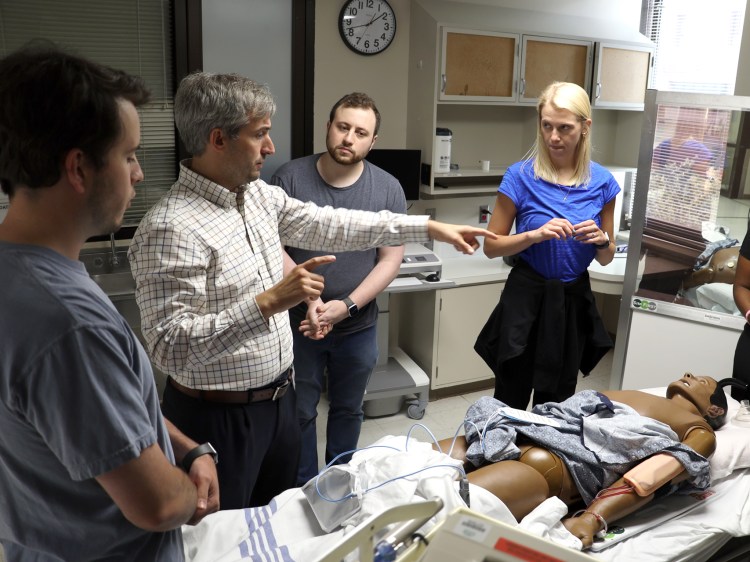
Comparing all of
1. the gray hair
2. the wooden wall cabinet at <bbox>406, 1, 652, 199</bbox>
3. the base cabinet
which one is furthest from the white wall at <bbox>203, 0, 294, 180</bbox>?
the gray hair

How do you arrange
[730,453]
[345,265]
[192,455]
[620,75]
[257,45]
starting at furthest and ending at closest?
[620,75] → [257,45] → [345,265] → [730,453] → [192,455]

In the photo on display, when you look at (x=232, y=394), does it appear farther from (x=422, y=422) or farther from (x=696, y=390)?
(x=422, y=422)

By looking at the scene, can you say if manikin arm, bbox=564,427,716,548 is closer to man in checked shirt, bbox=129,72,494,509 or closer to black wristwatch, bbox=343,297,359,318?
man in checked shirt, bbox=129,72,494,509

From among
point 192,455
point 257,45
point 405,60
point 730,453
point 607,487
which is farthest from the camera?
point 405,60

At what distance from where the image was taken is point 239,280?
5.15ft

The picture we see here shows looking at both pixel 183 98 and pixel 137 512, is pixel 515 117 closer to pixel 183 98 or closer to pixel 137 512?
pixel 183 98

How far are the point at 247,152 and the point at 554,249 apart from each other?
3.75ft

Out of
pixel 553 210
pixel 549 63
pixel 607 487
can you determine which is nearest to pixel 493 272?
pixel 549 63

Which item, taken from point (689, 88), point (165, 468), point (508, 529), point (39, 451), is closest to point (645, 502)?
point (508, 529)

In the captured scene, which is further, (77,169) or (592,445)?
(592,445)

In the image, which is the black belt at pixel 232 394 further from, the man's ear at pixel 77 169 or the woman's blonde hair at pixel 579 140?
the woman's blonde hair at pixel 579 140

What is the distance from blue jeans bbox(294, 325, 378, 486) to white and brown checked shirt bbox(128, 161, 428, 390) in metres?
0.67

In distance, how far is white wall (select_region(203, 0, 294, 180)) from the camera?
9.95 feet

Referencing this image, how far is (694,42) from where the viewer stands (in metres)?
3.94
